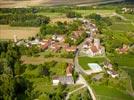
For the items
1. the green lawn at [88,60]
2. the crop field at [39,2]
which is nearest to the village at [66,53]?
the green lawn at [88,60]

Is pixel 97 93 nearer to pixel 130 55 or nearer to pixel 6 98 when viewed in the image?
pixel 6 98

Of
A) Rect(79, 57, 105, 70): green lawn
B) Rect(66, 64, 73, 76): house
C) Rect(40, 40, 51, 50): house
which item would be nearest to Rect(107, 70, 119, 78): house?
Rect(79, 57, 105, 70): green lawn

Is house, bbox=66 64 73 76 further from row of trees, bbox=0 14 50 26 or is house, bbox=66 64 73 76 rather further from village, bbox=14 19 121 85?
row of trees, bbox=0 14 50 26

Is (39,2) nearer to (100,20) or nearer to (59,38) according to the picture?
(100,20)

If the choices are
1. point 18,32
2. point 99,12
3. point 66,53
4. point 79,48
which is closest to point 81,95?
point 66,53

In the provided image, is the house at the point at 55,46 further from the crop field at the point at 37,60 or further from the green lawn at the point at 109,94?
the green lawn at the point at 109,94

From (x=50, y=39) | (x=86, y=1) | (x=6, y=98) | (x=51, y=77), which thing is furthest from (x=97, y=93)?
(x=86, y=1)
